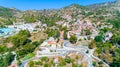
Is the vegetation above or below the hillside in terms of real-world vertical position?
below

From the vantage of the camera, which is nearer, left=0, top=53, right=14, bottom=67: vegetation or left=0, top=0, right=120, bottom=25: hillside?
left=0, top=53, right=14, bottom=67: vegetation

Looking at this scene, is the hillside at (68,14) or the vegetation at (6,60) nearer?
the vegetation at (6,60)

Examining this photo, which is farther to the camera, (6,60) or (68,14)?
(68,14)

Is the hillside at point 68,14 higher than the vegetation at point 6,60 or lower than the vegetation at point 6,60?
higher

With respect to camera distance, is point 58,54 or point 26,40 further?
point 26,40

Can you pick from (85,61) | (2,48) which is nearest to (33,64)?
(85,61)

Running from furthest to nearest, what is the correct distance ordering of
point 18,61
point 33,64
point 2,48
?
point 2,48 < point 18,61 < point 33,64

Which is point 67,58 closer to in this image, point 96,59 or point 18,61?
point 96,59

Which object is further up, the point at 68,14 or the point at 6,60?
the point at 68,14

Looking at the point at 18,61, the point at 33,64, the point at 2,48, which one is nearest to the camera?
the point at 33,64
